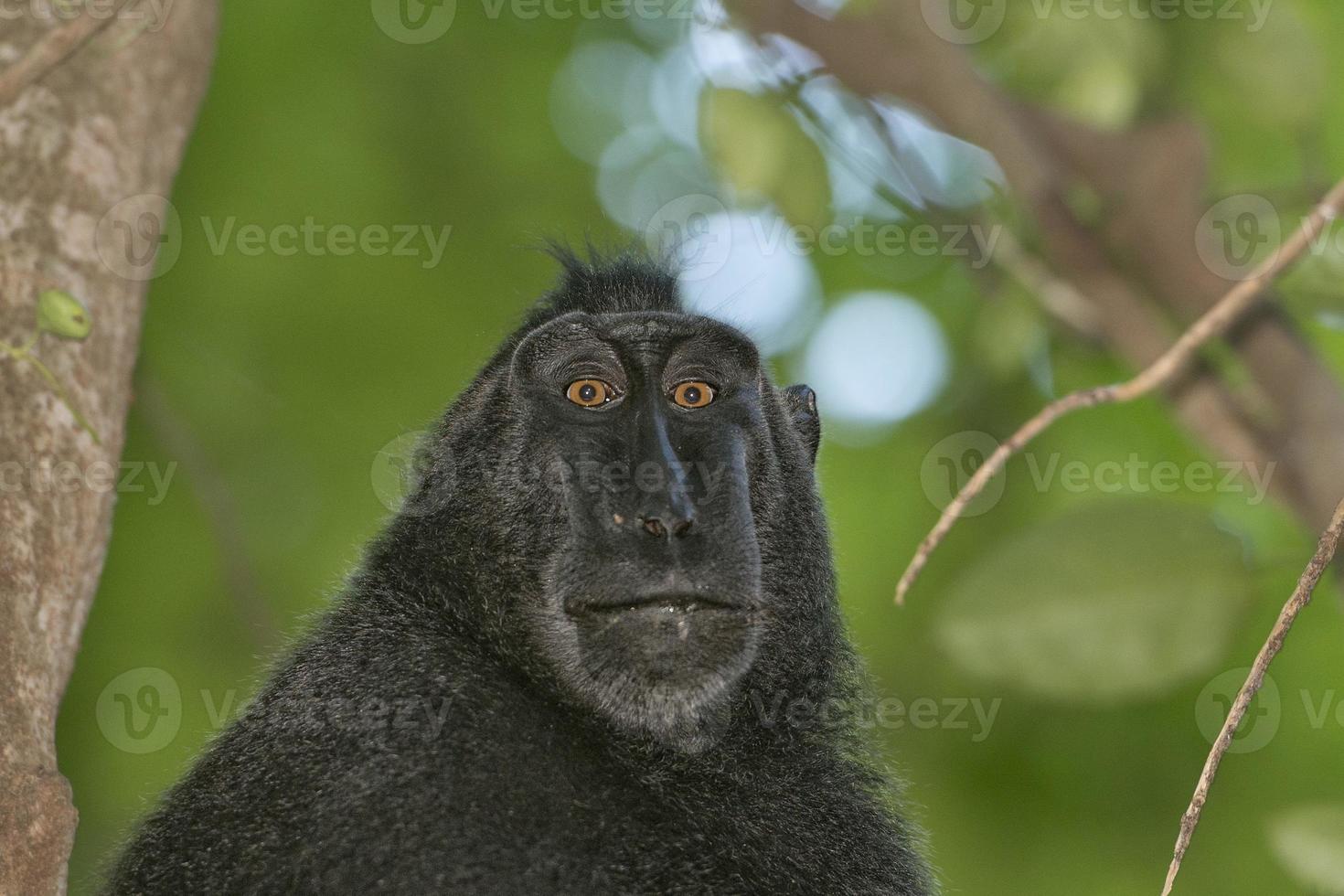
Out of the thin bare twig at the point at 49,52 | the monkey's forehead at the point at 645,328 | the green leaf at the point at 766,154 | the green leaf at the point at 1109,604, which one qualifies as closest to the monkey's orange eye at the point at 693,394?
the monkey's forehead at the point at 645,328

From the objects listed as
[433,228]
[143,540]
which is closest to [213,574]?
[143,540]

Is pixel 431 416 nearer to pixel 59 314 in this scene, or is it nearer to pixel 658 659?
pixel 59 314

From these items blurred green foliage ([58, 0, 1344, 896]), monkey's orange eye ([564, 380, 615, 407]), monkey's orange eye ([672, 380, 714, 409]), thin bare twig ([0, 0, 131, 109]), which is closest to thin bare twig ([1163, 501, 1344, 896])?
monkey's orange eye ([672, 380, 714, 409])

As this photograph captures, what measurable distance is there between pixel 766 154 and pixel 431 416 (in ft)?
8.17

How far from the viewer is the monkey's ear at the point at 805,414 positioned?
15.2 feet

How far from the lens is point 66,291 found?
363 centimetres

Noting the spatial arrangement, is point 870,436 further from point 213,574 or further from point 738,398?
point 738,398

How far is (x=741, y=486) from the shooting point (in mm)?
3643

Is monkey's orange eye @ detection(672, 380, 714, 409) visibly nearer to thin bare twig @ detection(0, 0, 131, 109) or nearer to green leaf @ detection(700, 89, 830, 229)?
green leaf @ detection(700, 89, 830, 229)

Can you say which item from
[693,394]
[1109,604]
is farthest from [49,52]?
[1109,604]

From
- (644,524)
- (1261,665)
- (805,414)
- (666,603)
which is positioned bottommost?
(666,603)

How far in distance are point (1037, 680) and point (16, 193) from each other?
335 cm

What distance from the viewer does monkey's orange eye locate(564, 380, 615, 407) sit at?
12.6ft

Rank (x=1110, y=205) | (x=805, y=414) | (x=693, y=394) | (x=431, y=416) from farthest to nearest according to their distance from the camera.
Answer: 1. (x=431, y=416)
2. (x=1110, y=205)
3. (x=805, y=414)
4. (x=693, y=394)
